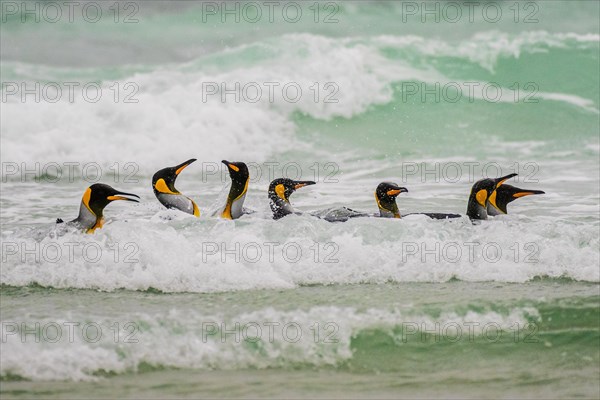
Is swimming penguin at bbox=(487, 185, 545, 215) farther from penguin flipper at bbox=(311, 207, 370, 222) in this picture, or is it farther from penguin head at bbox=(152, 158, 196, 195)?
penguin head at bbox=(152, 158, 196, 195)

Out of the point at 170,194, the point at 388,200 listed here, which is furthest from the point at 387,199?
the point at 170,194

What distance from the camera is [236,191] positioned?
24.8ft

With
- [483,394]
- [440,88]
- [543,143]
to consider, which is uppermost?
[440,88]

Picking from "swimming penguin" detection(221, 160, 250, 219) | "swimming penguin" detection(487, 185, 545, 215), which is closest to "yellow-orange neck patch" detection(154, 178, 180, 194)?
"swimming penguin" detection(221, 160, 250, 219)

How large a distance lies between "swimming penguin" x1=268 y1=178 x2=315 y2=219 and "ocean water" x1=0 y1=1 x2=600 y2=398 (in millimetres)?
177

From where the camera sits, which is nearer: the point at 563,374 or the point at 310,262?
the point at 563,374

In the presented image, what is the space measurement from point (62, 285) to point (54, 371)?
141 centimetres

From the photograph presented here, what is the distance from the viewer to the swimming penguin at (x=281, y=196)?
24.8 ft

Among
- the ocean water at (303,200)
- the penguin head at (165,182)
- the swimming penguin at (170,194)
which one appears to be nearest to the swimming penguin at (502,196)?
the ocean water at (303,200)

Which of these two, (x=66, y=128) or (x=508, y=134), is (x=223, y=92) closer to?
(x=66, y=128)

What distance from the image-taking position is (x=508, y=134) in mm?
13609

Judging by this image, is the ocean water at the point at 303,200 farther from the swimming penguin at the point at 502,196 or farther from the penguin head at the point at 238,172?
the penguin head at the point at 238,172

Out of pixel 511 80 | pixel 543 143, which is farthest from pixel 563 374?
pixel 511 80

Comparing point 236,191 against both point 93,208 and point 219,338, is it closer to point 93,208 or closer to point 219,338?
point 93,208
